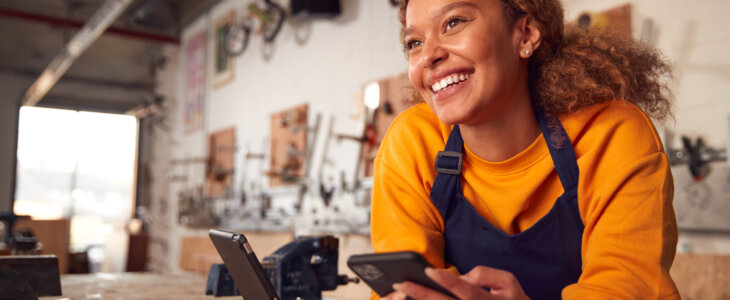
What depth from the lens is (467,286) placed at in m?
0.95

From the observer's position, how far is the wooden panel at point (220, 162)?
6918 millimetres

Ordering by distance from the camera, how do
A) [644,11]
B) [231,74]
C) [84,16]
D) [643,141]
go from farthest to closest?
[84,16], [231,74], [644,11], [643,141]

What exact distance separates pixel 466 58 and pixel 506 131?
0.67 ft

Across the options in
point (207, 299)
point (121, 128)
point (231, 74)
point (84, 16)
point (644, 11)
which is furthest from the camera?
point (121, 128)

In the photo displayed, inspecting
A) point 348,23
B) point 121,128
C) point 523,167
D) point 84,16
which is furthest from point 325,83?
point 121,128

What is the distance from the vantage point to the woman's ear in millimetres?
1343

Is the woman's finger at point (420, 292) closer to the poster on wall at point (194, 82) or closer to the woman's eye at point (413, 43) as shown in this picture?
the woman's eye at point (413, 43)

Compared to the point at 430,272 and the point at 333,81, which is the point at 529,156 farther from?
the point at 333,81

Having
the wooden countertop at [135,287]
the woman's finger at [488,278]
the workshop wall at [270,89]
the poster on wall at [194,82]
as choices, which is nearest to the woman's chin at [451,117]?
the woman's finger at [488,278]

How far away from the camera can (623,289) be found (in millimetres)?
1062

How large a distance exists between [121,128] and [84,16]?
2.81m

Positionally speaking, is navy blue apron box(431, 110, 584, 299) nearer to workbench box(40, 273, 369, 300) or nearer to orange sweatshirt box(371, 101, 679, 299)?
orange sweatshirt box(371, 101, 679, 299)

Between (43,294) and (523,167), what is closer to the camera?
(523,167)

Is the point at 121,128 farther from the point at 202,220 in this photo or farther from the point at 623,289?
the point at 623,289
